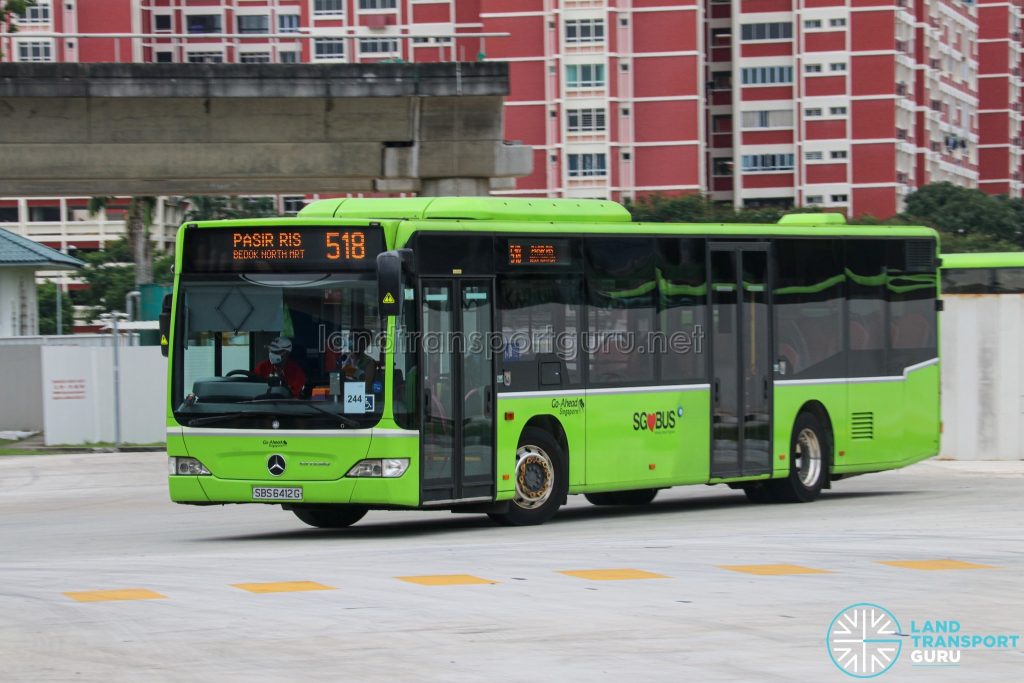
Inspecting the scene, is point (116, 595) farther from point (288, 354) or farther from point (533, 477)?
point (533, 477)

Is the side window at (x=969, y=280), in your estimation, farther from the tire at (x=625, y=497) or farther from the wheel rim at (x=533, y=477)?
the wheel rim at (x=533, y=477)

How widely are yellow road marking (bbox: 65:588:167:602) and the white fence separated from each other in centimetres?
1899

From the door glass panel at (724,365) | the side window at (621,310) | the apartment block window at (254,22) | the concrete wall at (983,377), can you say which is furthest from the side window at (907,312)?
the apartment block window at (254,22)

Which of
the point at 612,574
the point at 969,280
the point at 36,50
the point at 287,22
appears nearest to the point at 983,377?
the point at 969,280

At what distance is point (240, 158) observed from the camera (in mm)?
31859

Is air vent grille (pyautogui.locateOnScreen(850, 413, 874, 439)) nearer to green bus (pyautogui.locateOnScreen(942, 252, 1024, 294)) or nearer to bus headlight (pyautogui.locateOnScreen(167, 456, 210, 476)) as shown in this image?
bus headlight (pyautogui.locateOnScreen(167, 456, 210, 476))

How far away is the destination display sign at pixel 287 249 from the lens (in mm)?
15742

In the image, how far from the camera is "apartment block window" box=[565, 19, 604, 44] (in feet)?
379

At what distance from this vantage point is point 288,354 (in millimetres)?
15641

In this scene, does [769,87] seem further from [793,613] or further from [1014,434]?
[793,613]

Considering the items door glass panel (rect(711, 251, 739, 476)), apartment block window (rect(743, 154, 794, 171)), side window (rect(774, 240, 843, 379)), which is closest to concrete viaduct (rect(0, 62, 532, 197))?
side window (rect(774, 240, 843, 379))

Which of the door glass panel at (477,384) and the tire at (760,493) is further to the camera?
the tire at (760,493)

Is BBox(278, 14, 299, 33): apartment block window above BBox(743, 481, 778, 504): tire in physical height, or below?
above

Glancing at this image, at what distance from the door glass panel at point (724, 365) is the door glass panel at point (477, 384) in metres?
3.34
